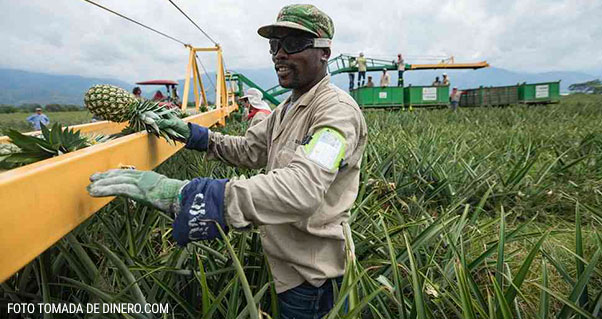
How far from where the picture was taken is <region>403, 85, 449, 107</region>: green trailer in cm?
1547

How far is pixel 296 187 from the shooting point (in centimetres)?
99

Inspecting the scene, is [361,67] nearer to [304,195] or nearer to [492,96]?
[492,96]

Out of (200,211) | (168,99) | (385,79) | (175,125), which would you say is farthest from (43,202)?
(385,79)

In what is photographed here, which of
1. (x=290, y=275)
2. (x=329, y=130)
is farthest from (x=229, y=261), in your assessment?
(x=329, y=130)

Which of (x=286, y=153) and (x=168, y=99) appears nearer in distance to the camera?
(x=286, y=153)

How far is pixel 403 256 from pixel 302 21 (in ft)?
3.61

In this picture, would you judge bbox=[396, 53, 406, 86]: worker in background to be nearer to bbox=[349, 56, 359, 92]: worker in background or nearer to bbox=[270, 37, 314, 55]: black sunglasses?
bbox=[349, 56, 359, 92]: worker in background

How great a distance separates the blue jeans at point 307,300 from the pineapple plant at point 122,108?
894 mm

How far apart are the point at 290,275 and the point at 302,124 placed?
57 cm

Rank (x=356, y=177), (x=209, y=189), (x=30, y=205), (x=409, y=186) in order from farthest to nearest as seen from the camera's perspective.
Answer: (x=409, y=186) → (x=356, y=177) → (x=209, y=189) → (x=30, y=205)

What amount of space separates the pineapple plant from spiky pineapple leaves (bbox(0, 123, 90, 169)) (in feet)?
1.52

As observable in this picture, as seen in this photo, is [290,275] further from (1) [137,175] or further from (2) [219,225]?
(1) [137,175]

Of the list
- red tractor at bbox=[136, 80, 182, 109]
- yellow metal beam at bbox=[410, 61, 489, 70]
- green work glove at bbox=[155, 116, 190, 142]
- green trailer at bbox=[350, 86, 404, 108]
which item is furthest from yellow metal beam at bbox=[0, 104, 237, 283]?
yellow metal beam at bbox=[410, 61, 489, 70]

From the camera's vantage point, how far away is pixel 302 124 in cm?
132
